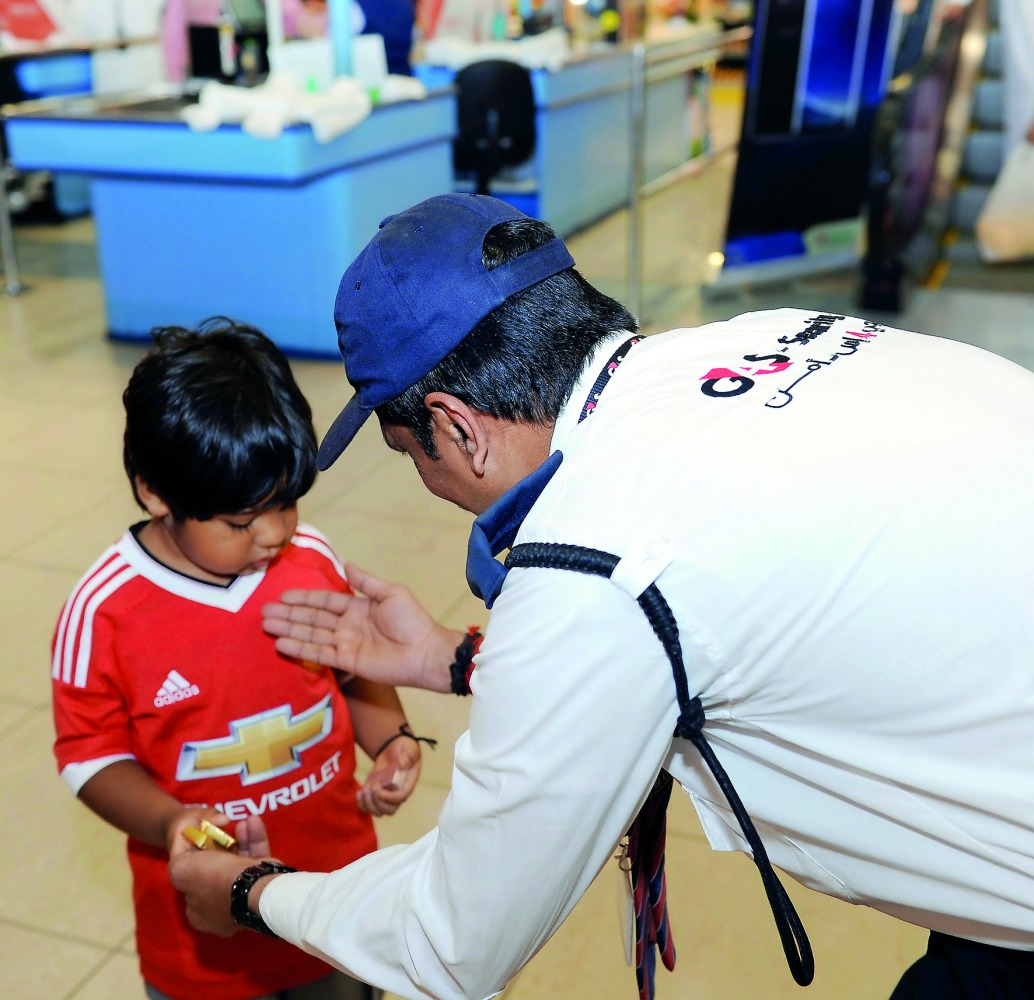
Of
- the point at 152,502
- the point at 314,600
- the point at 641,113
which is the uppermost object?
the point at 152,502

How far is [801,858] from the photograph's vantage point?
3.38ft

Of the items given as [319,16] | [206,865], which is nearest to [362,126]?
[319,16]

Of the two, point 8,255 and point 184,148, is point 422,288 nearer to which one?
point 184,148

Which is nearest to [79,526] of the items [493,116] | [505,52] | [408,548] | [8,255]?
[408,548]

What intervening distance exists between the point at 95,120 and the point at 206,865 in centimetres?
411

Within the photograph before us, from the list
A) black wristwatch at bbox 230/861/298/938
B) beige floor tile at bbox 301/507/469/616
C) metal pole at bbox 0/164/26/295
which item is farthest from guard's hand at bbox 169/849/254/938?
metal pole at bbox 0/164/26/295

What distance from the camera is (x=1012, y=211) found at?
18.9ft

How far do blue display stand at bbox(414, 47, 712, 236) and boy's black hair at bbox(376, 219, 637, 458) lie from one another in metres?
4.35

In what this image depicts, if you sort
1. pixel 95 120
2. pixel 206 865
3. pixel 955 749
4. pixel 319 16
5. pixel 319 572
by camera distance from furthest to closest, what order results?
pixel 319 16 → pixel 95 120 → pixel 319 572 → pixel 206 865 → pixel 955 749

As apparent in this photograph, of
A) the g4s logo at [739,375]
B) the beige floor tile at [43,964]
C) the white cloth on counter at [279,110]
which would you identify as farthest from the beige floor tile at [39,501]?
the g4s logo at [739,375]

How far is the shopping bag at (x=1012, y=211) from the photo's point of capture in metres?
5.66

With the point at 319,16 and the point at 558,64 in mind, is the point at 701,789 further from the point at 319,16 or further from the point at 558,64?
the point at 319,16

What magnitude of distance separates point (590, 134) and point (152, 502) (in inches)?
233

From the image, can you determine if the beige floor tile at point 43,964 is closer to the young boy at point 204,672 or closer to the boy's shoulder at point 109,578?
the young boy at point 204,672
